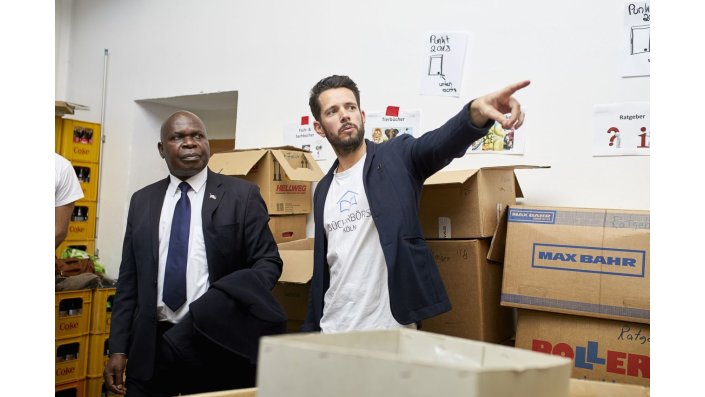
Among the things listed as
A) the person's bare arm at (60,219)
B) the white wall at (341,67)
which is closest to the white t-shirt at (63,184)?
the person's bare arm at (60,219)

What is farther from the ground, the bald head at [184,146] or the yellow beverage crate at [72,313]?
the bald head at [184,146]

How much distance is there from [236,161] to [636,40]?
178cm

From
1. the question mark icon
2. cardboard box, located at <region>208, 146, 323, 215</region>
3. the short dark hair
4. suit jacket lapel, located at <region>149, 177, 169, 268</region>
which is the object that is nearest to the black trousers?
suit jacket lapel, located at <region>149, 177, 169, 268</region>

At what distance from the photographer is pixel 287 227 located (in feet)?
9.65

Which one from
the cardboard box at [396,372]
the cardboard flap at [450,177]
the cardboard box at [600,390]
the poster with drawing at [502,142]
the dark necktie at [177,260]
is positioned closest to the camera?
the cardboard box at [396,372]

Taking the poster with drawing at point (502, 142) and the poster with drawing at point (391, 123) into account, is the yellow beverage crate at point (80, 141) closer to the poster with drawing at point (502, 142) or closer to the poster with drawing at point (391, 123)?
the poster with drawing at point (391, 123)

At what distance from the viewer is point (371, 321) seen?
1763 millimetres

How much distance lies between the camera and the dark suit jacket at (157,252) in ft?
6.57

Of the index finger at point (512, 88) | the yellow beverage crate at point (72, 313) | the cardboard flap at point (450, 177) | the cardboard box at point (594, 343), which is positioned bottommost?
the yellow beverage crate at point (72, 313)

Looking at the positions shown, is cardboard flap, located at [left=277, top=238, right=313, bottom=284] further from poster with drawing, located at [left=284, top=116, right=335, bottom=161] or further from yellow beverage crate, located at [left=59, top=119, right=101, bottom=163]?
yellow beverage crate, located at [left=59, top=119, right=101, bottom=163]

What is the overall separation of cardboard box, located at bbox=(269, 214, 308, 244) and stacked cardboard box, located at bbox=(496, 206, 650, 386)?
3.81 feet

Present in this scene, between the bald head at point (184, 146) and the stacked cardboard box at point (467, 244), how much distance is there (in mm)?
847
